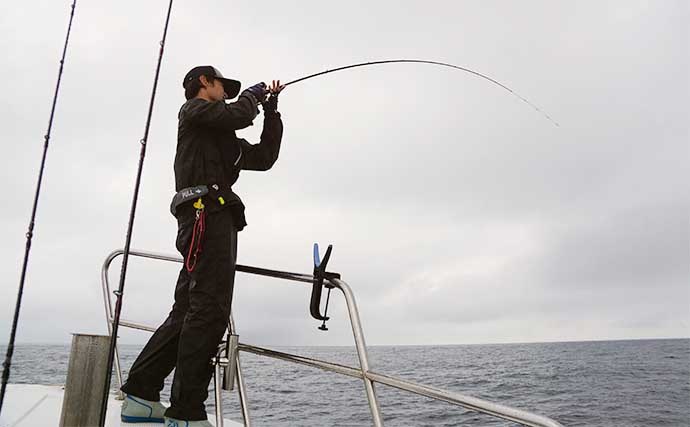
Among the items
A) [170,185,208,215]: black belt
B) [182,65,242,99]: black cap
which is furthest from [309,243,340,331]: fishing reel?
[182,65,242,99]: black cap

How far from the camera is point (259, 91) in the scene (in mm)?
2637

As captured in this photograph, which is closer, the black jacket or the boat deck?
the black jacket

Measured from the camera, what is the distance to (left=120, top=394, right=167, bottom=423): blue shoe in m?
2.61

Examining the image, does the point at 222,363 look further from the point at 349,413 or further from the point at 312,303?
the point at 349,413

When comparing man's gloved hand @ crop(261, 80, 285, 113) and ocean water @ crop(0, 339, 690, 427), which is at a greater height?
man's gloved hand @ crop(261, 80, 285, 113)

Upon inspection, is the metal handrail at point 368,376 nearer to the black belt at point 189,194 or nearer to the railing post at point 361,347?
the railing post at point 361,347

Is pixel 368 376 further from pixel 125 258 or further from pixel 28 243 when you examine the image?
pixel 28 243

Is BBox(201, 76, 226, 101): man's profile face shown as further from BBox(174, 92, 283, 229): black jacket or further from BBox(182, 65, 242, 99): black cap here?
BBox(174, 92, 283, 229): black jacket

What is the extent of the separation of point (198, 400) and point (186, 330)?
284 millimetres

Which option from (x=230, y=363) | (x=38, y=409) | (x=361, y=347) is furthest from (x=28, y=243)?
(x=361, y=347)

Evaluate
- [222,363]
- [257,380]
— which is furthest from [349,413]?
[222,363]

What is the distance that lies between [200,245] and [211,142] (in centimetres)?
50

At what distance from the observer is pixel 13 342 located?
2.21 meters

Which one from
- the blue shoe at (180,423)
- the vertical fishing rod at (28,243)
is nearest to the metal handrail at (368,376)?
the blue shoe at (180,423)
